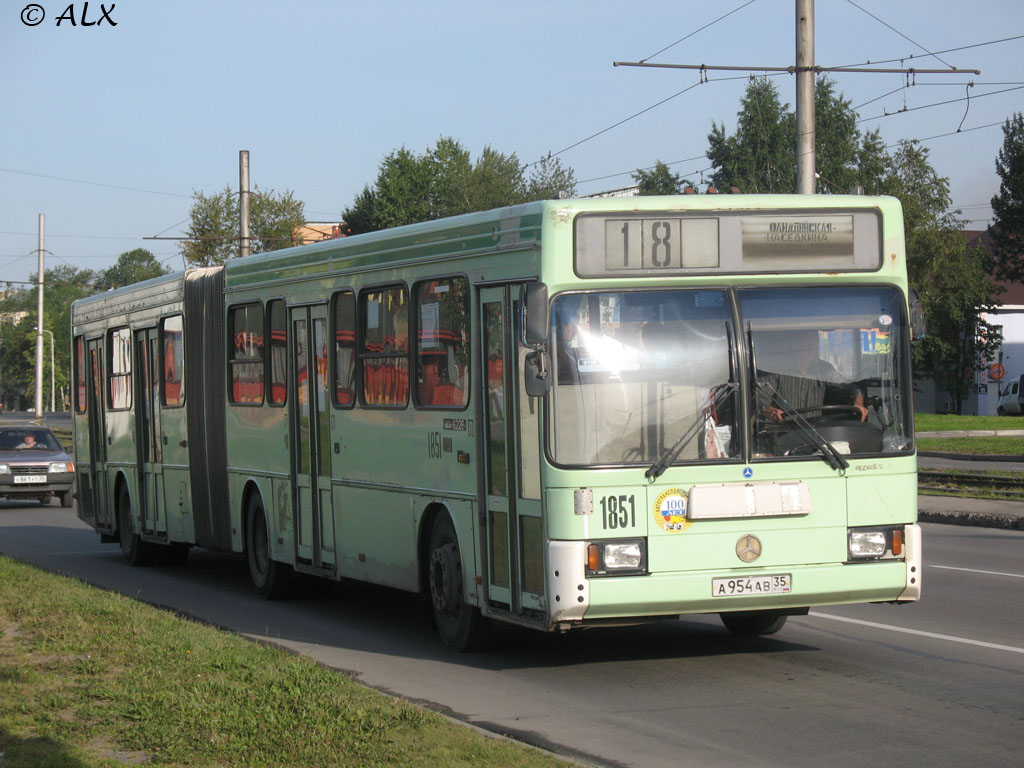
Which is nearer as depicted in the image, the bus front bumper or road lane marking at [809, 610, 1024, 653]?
the bus front bumper

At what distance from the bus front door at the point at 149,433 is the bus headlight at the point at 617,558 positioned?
364 inches

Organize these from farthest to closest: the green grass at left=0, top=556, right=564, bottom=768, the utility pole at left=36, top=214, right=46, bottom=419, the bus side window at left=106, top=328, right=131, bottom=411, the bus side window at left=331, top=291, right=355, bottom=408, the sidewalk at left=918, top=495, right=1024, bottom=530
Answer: the utility pole at left=36, top=214, right=46, bottom=419
the sidewalk at left=918, top=495, right=1024, bottom=530
the bus side window at left=106, top=328, right=131, bottom=411
the bus side window at left=331, top=291, right=355, bottom=408
the green grass at left=0, top=556, right=564, bottom=768

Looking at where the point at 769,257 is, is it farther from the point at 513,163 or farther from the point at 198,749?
the point at 513,163

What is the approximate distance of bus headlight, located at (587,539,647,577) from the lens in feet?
27.6

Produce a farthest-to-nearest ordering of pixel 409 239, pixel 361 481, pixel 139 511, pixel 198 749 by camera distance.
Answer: pixel 139 511 → pixel 361 481 → pixel 409 239 → pixel 198 749

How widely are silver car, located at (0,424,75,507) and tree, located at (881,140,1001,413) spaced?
141 ft

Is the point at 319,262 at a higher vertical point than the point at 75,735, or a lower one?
higher

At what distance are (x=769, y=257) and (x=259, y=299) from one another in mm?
6259

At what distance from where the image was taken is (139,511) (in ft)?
57.0

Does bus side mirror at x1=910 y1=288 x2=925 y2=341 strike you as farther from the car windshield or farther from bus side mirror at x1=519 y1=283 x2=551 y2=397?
the car windshield

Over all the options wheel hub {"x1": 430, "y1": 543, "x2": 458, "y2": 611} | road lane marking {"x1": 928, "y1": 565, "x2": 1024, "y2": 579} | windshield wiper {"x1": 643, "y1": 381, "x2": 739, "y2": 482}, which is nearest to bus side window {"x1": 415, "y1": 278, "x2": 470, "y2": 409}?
wheel hub {"x1": 430, "y1": 543, "x2": 458, "y2": 611}

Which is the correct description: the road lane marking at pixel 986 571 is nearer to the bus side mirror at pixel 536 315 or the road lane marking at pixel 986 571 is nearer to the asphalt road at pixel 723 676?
the asphalt road at pixel 723 676

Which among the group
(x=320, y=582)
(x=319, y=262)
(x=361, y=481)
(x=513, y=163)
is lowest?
(x=320, y=582)

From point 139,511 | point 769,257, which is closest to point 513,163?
point 139,511
